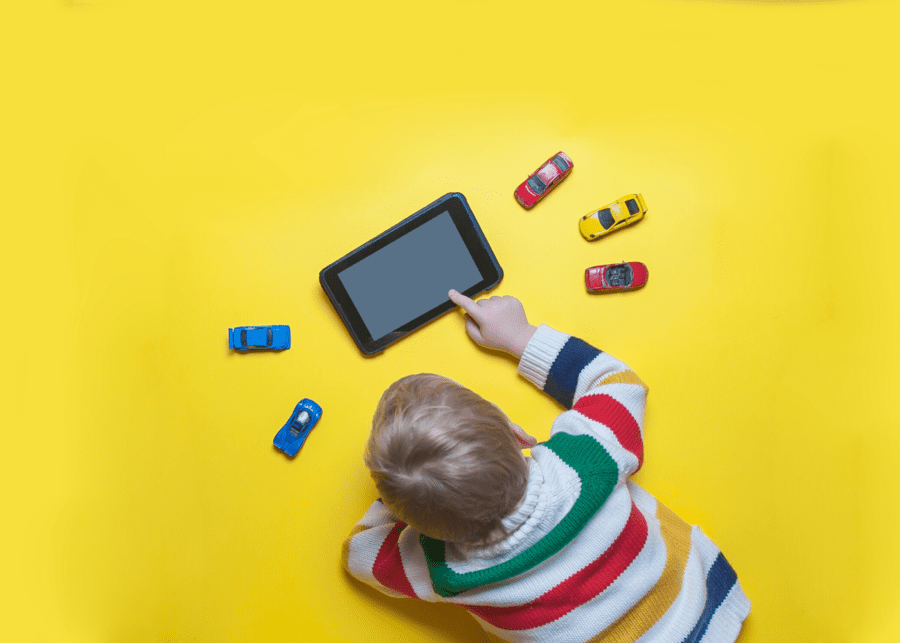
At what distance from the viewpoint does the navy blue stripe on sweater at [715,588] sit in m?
0.77

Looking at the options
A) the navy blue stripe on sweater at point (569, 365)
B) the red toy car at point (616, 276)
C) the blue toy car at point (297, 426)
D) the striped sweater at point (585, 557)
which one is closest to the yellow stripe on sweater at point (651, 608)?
the striped sweater at point (585, 557)

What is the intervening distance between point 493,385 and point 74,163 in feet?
2.30

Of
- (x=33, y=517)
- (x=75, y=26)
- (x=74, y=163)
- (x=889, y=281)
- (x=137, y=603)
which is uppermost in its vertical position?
(x=75, y=26)

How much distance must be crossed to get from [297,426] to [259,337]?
137 mm

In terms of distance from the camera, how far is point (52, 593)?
851 millimetres

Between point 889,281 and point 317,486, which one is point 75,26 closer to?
point 317,486

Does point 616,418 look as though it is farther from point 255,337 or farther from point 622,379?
point 255,337

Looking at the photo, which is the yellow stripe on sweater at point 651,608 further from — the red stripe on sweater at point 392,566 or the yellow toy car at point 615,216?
the yellow toy car at point 615,216

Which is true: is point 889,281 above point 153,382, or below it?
below

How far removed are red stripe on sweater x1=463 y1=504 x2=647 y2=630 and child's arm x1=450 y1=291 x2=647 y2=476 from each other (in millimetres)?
76

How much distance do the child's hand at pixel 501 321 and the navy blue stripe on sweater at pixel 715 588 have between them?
0.38 meters

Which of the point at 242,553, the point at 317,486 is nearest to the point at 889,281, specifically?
the point at 317,486

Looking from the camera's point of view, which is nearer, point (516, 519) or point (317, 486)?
point (516, 519)

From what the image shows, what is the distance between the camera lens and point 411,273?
86 centimetres
